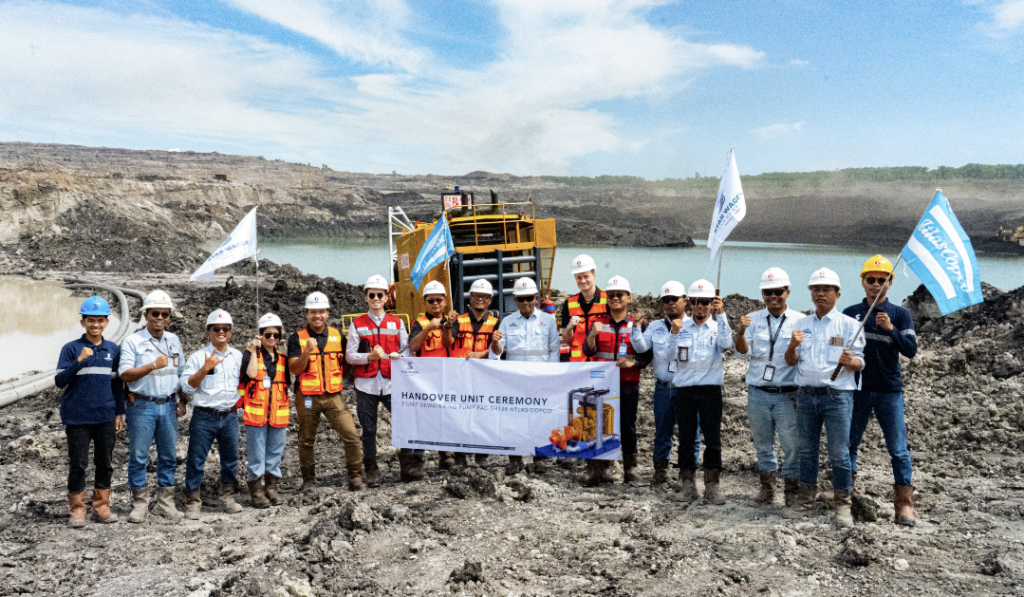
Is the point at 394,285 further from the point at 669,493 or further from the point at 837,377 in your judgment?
the point at 837,377

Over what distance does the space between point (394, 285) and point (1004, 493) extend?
429 inches

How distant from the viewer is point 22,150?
410 feet

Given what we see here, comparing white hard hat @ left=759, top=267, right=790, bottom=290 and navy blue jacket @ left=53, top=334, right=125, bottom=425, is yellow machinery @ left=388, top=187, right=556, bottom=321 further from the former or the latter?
white hard hat @ left=759, top=267, right=790, bottom=290

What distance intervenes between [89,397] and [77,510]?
3.82ft

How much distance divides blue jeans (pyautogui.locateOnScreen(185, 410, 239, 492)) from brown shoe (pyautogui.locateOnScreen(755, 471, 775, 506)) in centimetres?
512

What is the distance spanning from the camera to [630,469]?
757cm

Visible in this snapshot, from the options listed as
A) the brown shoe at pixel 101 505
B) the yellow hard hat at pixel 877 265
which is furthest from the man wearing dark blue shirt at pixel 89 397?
the yellow hard hat at pixel 877 265

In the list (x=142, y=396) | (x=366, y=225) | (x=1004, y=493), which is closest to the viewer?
(x=142, y=396)

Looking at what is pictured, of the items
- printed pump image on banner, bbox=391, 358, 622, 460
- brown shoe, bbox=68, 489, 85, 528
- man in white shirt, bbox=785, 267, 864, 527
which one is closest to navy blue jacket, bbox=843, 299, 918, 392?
man in white shirt, bbox=785, 267, 864, 527

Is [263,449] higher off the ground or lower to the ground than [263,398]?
lower

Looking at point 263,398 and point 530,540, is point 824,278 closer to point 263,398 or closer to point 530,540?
point 530,540

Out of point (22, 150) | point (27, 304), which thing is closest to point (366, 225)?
point (27, 304)

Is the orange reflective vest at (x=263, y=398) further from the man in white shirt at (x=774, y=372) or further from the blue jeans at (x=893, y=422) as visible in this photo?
the blue jeans at (x=893, y=422)

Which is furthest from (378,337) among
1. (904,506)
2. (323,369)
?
(904,506)
